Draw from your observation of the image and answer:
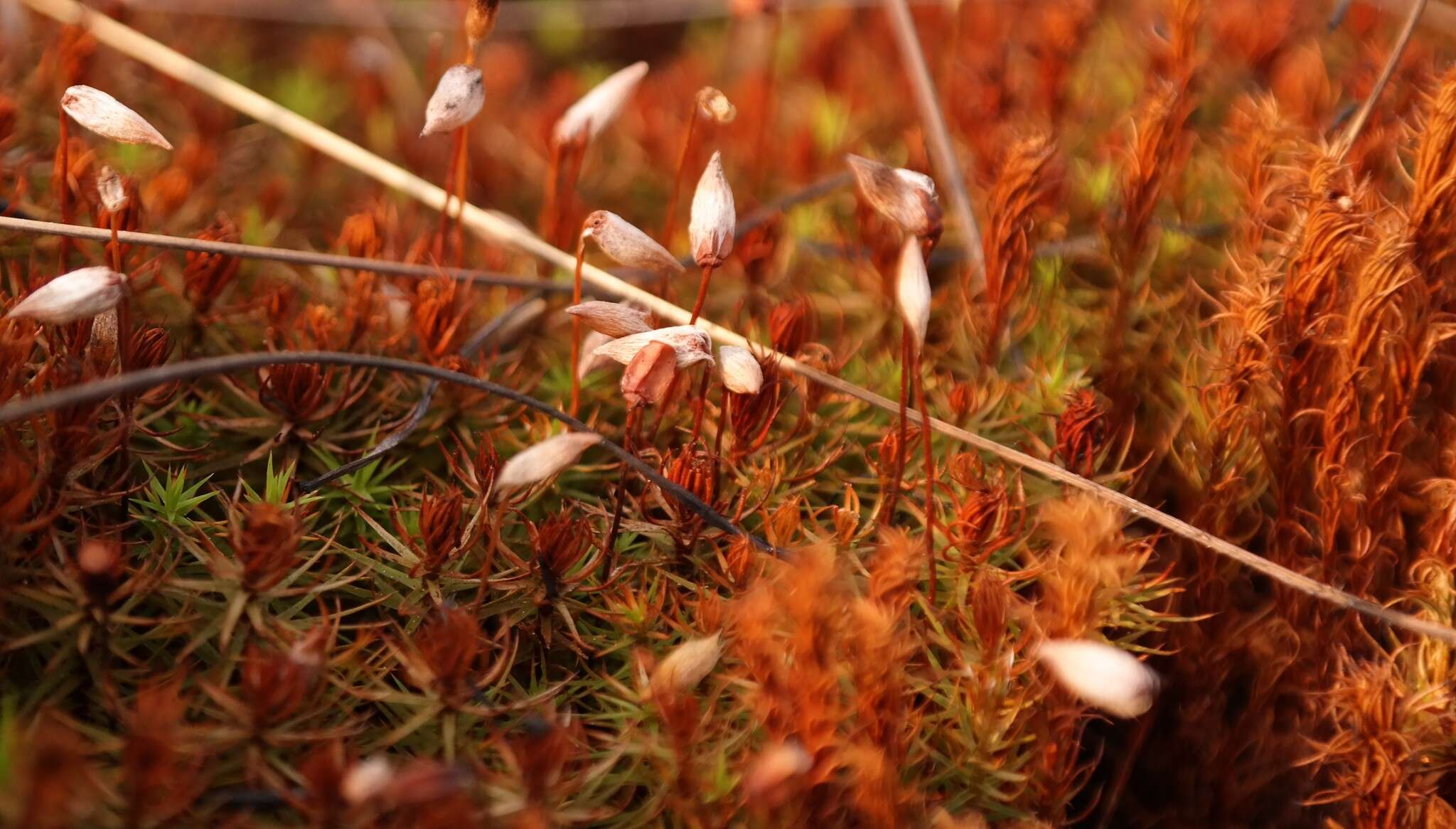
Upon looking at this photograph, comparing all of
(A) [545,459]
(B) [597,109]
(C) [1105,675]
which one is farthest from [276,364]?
(C) [1105,675]

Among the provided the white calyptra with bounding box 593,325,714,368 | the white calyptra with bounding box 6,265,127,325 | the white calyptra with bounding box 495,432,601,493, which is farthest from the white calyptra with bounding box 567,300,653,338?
the white calyptra with bounding box 6,265,127,325

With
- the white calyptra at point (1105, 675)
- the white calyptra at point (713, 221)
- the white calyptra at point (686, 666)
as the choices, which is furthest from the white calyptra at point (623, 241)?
the white calyptra at point (1105, 675)

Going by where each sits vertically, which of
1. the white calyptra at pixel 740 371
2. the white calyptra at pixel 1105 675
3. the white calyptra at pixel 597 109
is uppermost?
the white calyptra at pixel 597 109

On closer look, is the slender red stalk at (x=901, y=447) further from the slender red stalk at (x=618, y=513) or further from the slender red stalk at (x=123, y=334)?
the slender red stalk at (x=123, y=334)

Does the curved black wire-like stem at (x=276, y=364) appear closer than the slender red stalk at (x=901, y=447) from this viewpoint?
Yes

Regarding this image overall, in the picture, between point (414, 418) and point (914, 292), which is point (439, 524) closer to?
point (414, 418)

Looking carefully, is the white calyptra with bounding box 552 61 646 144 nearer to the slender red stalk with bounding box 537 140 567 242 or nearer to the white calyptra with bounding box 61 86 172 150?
the slender red stalk with bounding box 537 140 567 242

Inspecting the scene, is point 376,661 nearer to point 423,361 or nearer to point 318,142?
point 423,361
